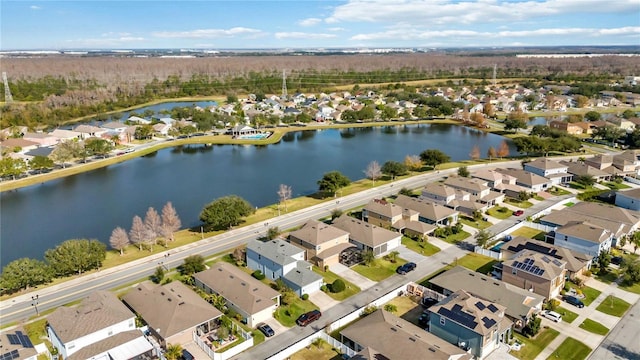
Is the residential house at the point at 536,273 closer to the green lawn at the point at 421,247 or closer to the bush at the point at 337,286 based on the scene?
the green lawn at the point at 421,247

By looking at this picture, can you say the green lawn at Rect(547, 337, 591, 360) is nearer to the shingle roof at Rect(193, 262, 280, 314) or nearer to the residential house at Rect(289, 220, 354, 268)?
the residential house at Rect(289, 220, 354, 268)

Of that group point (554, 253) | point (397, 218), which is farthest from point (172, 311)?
point (554, 253)

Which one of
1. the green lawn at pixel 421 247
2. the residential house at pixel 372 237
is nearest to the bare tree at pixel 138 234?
the residential house at pixel 372 237

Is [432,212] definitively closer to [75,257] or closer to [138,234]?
[138,234]

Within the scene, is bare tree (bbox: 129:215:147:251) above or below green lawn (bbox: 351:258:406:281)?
above

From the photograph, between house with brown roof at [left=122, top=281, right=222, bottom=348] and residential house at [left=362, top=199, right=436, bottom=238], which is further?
residential house at [left=362, top=199, right=436, bottom=238]

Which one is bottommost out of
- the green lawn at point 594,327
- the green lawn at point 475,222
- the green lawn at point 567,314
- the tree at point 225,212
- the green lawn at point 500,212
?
the green lawn at point 594,327

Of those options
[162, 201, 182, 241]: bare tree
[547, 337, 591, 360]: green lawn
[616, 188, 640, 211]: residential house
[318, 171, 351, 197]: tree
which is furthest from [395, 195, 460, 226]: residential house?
[162, 201, 182, 241]: bare tree
